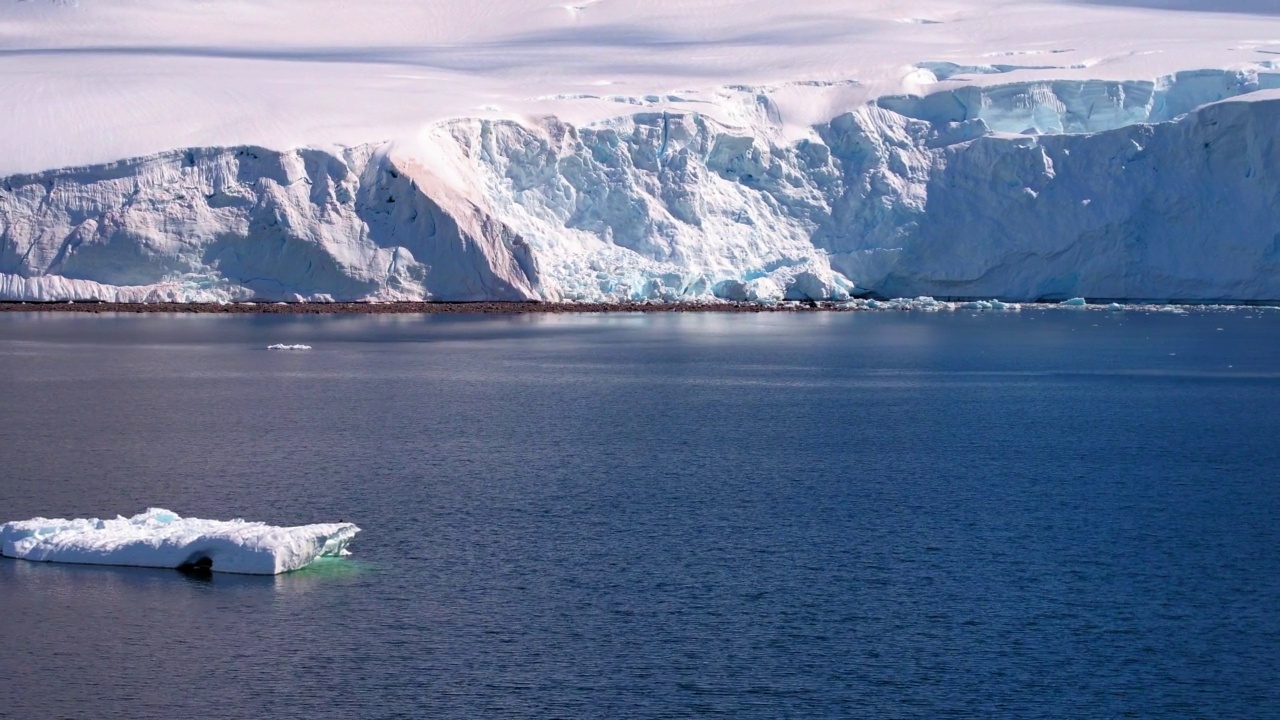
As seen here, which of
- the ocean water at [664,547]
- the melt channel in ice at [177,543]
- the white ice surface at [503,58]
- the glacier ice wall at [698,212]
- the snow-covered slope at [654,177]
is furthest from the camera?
the white ice surface at [503,58]

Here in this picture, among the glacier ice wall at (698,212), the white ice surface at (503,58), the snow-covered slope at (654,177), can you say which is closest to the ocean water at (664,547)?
the glacier ice wall at (698,212)

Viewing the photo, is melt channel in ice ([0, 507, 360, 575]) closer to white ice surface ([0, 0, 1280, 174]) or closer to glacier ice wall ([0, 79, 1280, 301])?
glacier ice wall ([0, 79, 1280, 301])

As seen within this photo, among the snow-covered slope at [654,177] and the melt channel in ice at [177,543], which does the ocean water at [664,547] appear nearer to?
the melt channel in ice at [177,543]

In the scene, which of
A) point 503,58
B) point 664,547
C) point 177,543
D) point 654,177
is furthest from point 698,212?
point 177,543

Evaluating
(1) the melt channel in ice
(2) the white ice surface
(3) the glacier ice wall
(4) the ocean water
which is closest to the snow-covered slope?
(3) the glacier ice wall

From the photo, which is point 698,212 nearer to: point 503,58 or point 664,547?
point 503,58

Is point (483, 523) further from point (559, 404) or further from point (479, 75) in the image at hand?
point (479, 75)
